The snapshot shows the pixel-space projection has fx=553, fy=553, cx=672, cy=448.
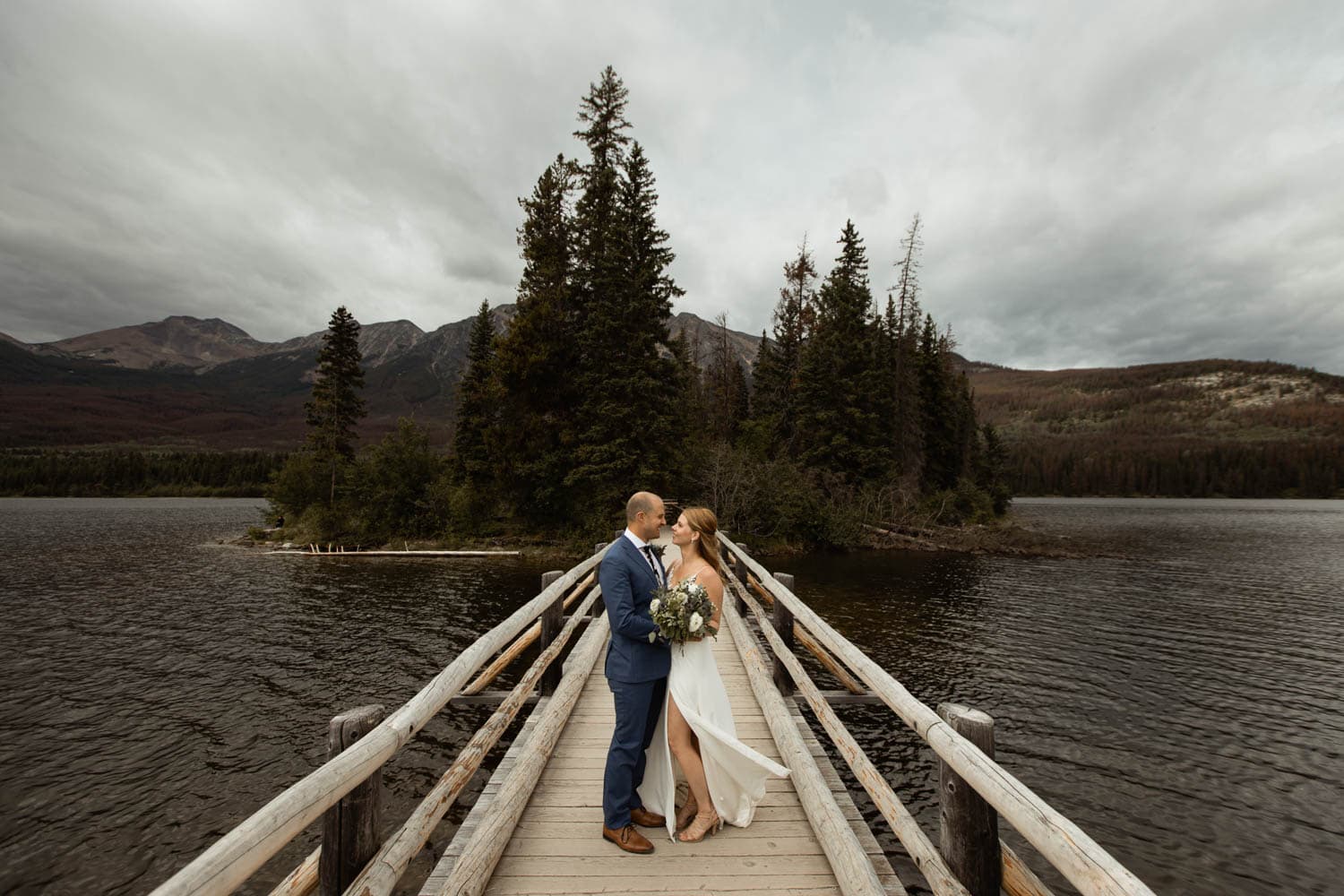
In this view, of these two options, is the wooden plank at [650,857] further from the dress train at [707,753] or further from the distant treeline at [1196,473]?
the distant treeline at [1196,473]

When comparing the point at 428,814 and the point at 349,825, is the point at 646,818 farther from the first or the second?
the point at 349,825

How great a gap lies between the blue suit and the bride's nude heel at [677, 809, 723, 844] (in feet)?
1.37

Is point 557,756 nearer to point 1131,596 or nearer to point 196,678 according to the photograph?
point 196,678

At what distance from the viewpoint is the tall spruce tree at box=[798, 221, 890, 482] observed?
3397cm

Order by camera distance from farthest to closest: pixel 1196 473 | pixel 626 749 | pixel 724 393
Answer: pixel 1196 473 < pixel 724 393 < pixel 626 749

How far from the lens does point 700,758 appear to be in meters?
3.95

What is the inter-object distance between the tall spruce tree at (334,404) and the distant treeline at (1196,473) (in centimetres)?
11725

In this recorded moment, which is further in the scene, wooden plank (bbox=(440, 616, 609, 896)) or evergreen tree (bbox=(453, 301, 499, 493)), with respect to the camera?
evergreen tree (bbox=(453, 301, 499, 493))

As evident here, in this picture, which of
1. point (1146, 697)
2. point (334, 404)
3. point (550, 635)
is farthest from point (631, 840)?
point (334, 404)

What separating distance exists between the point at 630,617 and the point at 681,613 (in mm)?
355

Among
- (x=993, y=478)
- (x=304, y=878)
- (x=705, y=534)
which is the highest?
(x=993, y=478)

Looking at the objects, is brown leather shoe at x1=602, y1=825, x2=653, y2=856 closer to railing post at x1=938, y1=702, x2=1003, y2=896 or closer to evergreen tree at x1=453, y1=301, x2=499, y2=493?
railing post at x1=938, y1=702, x2=1003, y2=896

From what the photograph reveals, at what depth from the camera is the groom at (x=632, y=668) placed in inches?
147

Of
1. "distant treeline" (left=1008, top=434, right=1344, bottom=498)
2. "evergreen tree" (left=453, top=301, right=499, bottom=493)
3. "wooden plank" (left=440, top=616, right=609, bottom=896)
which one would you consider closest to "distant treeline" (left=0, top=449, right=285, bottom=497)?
"evergreen tree" (left=453, top=301, right=499, bottom=493)
